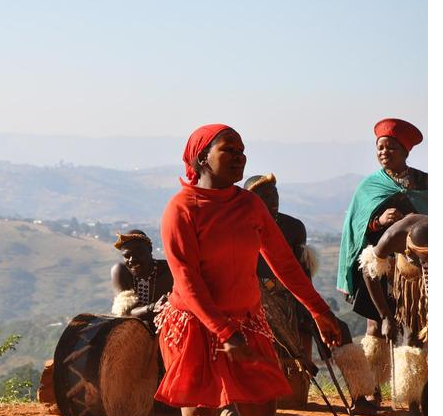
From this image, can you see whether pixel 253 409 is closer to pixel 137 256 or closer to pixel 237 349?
pixel 237 349

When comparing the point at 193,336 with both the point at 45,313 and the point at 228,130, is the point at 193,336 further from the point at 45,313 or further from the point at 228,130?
the point at 45,313

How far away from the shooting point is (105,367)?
8.45 meters

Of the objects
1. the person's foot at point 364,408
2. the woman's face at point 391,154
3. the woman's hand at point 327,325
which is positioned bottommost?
the person's foot at point 364,408

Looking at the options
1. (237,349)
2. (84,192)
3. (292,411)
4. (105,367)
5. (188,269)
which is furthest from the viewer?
(84,192)

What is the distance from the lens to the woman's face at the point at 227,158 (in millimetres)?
Result: 6211

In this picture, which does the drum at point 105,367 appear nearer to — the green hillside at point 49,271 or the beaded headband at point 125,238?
the beaded headband at point 125,238

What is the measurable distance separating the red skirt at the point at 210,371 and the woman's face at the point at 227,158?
0.68m

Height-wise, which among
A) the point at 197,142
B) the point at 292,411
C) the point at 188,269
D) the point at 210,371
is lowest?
the point at 292,411

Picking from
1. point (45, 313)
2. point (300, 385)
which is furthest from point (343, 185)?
point (300, 385)

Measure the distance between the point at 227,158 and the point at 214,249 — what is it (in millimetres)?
442

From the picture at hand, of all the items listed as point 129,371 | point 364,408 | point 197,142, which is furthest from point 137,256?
point 197,142

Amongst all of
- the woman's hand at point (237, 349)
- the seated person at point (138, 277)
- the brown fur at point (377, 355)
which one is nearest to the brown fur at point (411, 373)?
the brown fur at point (377, 355)

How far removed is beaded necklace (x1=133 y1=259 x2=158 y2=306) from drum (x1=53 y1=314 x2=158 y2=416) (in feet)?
1.20

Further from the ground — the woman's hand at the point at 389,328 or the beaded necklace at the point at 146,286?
the beaded necklace at the point at 146,286
